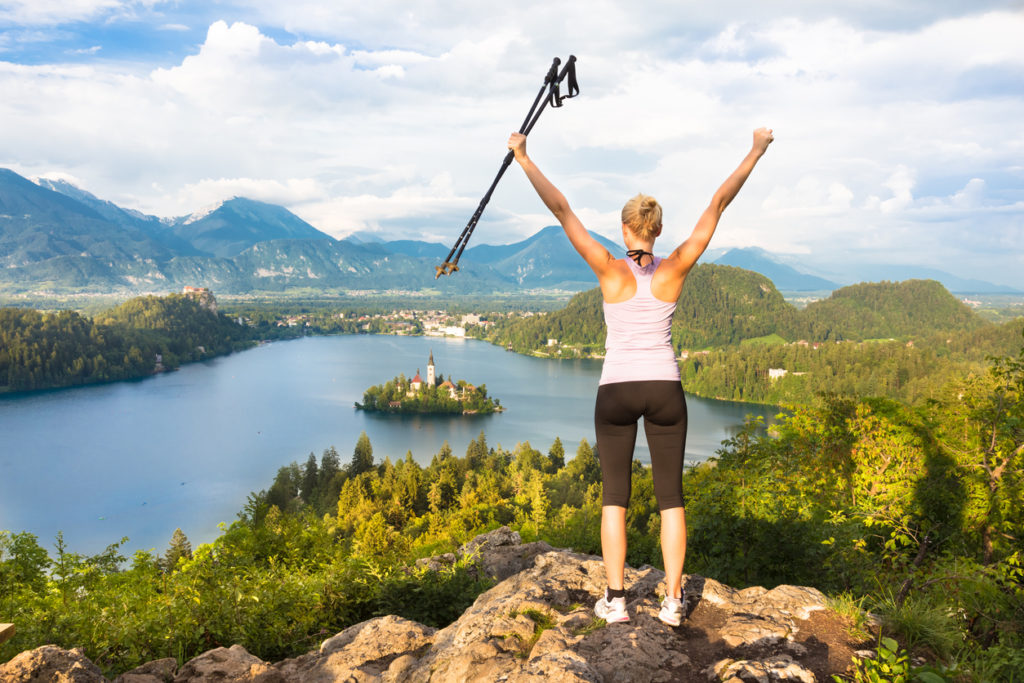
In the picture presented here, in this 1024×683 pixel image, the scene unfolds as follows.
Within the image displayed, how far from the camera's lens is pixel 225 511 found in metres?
33.0

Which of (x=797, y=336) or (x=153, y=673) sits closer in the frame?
(x=153, y=673)

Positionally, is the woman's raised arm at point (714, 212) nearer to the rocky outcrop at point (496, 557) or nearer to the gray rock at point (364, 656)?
the gray rock at point (364, 656)

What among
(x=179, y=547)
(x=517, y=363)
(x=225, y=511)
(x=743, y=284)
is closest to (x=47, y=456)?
(x=225, y=511)

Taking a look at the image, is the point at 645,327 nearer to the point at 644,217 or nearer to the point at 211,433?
the point at 644,217

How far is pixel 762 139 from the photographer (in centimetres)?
267

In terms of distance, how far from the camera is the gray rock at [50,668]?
Answer: 2318 millimetres

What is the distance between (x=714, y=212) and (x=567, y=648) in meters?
2.07

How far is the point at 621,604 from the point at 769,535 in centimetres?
302

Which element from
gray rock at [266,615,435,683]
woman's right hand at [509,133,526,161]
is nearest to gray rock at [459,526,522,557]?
gray rock at [266,615,435,683]

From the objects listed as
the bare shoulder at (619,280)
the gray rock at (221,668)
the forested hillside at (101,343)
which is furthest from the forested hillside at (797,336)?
the gray rock at (221,668)

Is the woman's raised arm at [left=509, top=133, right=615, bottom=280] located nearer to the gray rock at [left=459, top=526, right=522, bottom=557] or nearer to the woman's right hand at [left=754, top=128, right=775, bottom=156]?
the woman's right hand at [left=754, top=128, right=775, bottom=156]

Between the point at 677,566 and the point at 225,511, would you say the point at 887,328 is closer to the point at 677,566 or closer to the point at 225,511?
the point at 225,511

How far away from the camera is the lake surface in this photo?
1326 inches

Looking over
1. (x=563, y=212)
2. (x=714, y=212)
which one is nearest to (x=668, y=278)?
(x=714, y=212)
